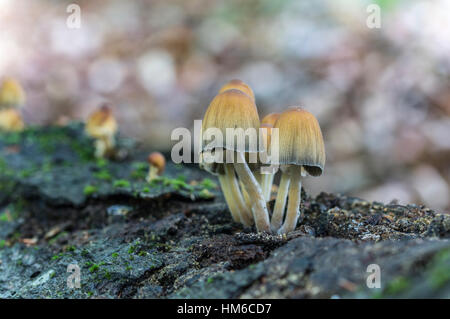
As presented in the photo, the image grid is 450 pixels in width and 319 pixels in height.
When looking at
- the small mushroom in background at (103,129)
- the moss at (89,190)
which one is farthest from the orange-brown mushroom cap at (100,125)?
the moss at (89,190)

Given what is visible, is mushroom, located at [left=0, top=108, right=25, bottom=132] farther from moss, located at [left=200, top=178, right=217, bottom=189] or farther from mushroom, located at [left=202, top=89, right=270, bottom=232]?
mushroom, located at [left=202, top=89, right=270, bottom=232]

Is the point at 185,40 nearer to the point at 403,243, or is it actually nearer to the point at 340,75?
the point at 340,75

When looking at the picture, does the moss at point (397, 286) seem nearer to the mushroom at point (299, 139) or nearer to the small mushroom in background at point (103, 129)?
the mushroom at point (299, 139)

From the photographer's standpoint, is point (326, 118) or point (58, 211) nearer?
point (58, 211)

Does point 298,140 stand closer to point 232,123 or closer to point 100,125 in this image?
point 232,123

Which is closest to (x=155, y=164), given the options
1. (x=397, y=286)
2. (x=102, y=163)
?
(x=102, y=163)
